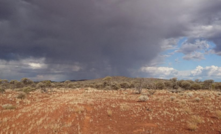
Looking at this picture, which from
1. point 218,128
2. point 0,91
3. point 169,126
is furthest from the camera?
point 0,91

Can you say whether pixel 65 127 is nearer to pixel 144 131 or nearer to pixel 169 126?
pixel 144 131

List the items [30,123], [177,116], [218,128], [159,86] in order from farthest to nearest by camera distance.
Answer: [159,86], [177,116], [30,123], [218,128]

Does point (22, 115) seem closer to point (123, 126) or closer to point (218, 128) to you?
point (123, 126)

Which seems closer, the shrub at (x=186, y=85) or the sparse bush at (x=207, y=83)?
the shrub at (x=186, y=85)

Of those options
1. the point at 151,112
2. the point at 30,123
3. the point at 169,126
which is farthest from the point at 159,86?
the point at 30,123

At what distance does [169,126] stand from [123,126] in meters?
3.81

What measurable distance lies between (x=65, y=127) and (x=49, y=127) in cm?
134

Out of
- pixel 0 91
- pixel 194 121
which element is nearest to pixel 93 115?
pixel 194 121

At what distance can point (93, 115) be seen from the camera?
16.2 m

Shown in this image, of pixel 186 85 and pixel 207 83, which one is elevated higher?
pixel 207 83

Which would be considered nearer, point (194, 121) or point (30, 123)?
point (194, 121)

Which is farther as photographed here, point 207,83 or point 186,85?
point 207,83

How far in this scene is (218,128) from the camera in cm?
1111

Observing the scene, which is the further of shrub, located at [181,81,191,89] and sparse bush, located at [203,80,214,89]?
sparse bush, located at [203,80,214,89]
